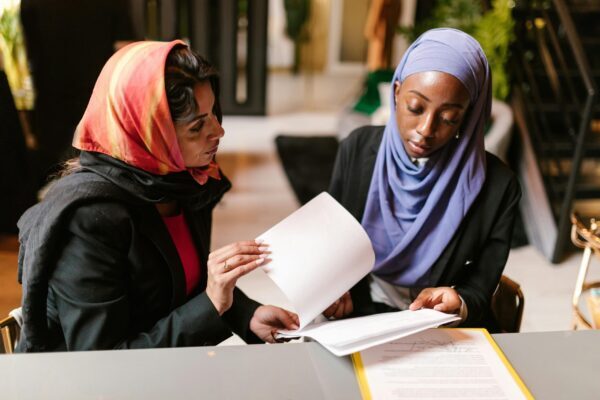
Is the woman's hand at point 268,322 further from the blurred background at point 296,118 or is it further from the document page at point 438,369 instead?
the blurred background at point 296,118

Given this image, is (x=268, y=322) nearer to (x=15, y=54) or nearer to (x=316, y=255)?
(x=316, y=255)

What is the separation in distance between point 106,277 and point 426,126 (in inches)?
29.2

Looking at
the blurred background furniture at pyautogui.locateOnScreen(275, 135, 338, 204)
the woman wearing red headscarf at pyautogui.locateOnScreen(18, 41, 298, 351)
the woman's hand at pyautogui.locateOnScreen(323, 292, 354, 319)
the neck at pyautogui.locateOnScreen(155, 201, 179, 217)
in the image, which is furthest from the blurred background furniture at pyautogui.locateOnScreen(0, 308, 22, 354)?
the blurred background furniture at pyautogui.locateOnScreen(275, 135, 338, 204)

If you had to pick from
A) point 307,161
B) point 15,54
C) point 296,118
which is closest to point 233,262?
point 15,54

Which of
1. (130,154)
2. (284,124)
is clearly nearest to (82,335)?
(130,154)

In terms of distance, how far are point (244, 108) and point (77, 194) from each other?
474 centimetres

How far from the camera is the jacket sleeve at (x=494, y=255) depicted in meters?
1.38

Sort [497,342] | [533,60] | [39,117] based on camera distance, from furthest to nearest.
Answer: [533,60] → [39,117] → [497,342]

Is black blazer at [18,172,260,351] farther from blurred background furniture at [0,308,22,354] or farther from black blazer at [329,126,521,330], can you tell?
black blazer at [329,126,521,330]

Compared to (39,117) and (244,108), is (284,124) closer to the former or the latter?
(244,108)

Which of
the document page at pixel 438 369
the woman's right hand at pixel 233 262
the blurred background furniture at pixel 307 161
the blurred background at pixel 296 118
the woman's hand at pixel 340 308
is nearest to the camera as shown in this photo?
the document page at pixel 438 369

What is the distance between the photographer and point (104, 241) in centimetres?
103

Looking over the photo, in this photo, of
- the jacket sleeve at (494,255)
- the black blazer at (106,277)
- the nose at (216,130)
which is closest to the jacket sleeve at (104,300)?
the black blazer at (106,277)

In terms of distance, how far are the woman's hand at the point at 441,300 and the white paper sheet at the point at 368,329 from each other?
0.13m
